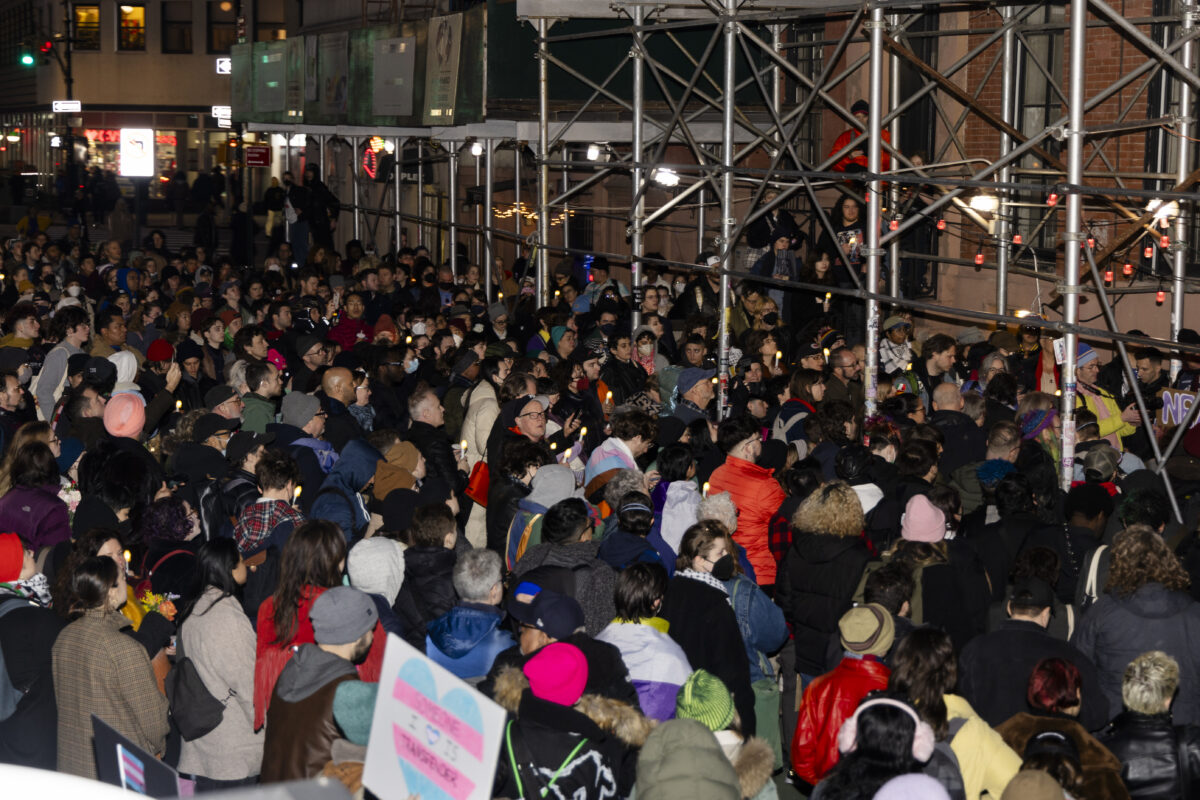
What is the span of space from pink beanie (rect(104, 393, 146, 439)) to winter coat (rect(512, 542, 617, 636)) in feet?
11.6

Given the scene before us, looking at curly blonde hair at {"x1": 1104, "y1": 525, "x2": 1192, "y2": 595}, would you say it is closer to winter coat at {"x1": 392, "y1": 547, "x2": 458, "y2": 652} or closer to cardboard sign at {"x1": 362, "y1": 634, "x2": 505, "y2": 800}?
winter coat at {"x1": 392, "y1": 547, "x2": 458, "y2": 652}

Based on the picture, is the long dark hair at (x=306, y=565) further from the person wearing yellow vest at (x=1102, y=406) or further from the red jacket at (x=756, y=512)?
the person wearing yellow vest at (x=1102, y=406)

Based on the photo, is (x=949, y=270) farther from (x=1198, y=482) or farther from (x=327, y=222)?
(x=327, y=222)

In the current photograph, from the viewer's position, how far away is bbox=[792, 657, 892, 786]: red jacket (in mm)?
6004

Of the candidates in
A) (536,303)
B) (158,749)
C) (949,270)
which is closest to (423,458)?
(158,749)

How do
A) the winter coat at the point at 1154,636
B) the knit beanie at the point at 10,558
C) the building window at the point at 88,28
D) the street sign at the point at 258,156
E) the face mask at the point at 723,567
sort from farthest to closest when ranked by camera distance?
the building window at the point at 88,28
the street sign at the point at 258,156
the face mask at the point at 723,567
the knit beanie at the point at 10,558
the winter coat at the point at 1154,636

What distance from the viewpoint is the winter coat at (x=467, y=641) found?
642 cm

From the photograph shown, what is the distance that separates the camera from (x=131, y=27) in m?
55.9

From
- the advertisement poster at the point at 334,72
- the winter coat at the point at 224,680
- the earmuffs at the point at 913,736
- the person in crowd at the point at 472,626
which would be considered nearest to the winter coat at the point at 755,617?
the person in crowd at the point at 472,626

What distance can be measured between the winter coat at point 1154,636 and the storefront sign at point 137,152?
1847 inches

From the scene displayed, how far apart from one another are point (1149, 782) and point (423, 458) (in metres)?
5.19

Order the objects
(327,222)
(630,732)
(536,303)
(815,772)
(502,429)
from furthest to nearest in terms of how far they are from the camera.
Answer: (327,222)
(536,303)
(502,429)
(815,772)
(630,732)

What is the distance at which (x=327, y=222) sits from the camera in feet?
91.0

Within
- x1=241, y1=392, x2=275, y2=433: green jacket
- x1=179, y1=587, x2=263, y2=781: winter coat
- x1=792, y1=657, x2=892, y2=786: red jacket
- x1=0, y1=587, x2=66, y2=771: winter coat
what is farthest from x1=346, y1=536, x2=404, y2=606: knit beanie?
x1=241, y1=392, x2=275, y2=433: green jacket
